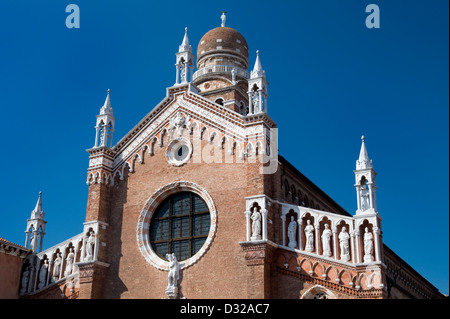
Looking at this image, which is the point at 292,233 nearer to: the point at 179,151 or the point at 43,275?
the point at 179,151

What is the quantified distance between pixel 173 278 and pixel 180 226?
200cm

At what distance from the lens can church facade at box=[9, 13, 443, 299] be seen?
1858 centimetres

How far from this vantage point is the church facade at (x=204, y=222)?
61.0 feet

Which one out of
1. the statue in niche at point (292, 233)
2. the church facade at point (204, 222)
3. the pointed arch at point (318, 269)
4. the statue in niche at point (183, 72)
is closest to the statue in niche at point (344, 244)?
the church facade at point (204, 222)

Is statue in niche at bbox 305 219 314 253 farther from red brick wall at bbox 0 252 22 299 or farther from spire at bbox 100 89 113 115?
red brick wall at bbox 0 252 22 299

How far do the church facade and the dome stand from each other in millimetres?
8295

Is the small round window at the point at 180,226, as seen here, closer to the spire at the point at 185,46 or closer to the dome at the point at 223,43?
the spire at the point at 185,46

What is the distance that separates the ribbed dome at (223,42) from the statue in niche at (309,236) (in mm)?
15183

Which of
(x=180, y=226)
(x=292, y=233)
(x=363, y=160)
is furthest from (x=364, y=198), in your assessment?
(x=180, y=226)

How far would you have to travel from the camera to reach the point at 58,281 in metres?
22.2

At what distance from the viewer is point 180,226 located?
837 inches

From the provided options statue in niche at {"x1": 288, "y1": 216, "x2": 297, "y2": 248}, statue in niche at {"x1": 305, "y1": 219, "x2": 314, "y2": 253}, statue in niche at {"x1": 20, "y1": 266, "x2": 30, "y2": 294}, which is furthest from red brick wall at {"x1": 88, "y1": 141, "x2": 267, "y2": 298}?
statue in niche at {"x1": 20, "y1": 266, "x2": 30, "y2": 294}

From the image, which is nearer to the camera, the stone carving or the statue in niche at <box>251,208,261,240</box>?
the stone carving
